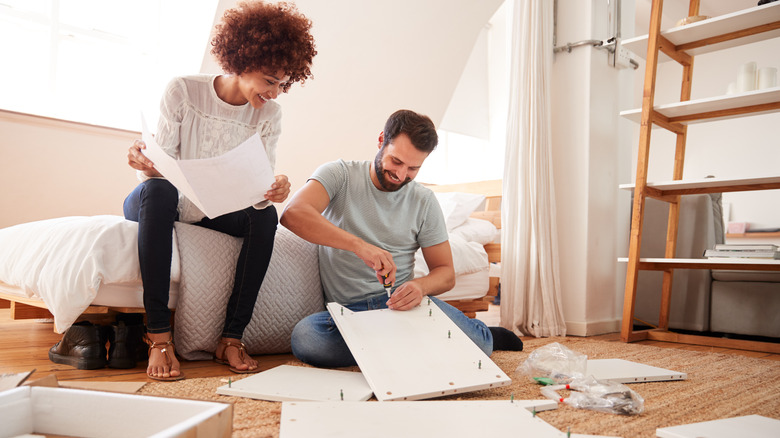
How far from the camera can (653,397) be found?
4.11 ft

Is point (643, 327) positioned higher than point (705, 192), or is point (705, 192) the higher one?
point (705, 192)

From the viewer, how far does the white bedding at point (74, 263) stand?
4.24 feet

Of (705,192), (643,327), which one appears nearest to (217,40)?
(705,192)

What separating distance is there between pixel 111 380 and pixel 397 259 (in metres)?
0.80

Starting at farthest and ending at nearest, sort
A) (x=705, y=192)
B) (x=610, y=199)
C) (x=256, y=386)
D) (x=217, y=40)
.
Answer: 1. (x=610, y=199)
2. (x=705, y=192)
3. (x=217, y=40)
4. (x=256, y=386)

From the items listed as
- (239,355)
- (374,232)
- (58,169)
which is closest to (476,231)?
(374,232)

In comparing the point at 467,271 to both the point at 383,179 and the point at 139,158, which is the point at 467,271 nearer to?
the point at 383,179

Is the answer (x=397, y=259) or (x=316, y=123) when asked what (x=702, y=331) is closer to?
(x=397, y=259)

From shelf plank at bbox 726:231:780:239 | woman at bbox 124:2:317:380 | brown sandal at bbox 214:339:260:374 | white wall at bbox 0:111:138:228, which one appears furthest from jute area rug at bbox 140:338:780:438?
shelf plank at bbox 726:231:780:239

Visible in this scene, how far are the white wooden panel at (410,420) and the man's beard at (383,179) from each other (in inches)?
27.2

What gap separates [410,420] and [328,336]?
0.50 metres

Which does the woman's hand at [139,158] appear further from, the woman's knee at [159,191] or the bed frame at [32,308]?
the bed frame at [32,308]

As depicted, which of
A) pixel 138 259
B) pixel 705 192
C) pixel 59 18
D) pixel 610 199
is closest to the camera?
pixel 138 259

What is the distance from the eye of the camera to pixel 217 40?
4.92 ft
